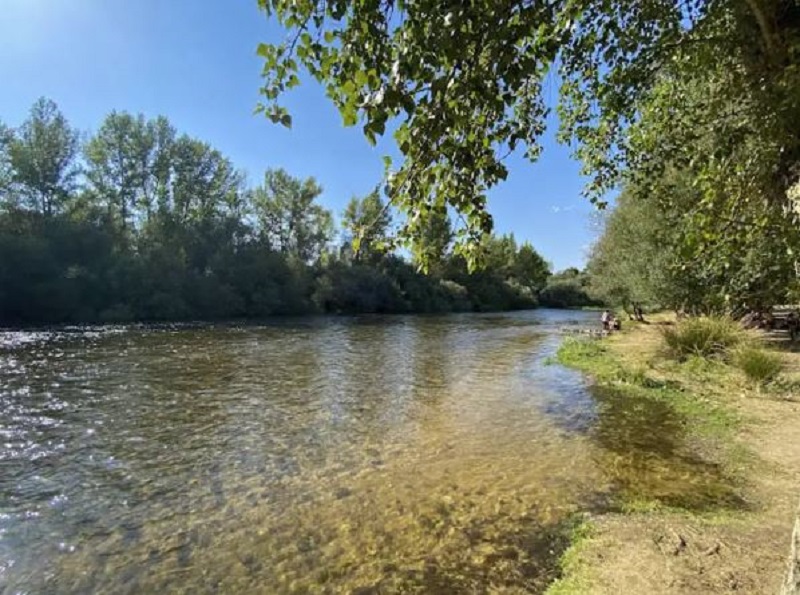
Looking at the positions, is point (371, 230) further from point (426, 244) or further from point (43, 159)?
point (43, 159)

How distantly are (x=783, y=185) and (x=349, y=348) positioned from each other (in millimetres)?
18599

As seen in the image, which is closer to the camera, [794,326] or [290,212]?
[794,326]

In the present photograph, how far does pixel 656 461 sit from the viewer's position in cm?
712

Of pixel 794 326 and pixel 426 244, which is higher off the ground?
pixel 426 244

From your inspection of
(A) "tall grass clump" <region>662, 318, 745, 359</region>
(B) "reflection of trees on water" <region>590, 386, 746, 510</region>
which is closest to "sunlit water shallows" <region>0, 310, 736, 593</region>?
(B) "reflection of trees on water" <region>590, 386, 746, 510</region>

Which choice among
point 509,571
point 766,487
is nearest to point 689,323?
point 766,487

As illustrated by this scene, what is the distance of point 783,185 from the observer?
3936mm

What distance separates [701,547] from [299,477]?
4.58 m

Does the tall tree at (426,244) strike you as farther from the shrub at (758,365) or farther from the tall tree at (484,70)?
the shrub at (758,365)

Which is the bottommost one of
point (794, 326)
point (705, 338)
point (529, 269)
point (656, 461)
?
point (656, 461)

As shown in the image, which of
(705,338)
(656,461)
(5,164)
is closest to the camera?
(656,461)

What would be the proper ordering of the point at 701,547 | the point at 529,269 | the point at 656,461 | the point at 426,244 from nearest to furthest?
the point at 426,244
the point at 701,547
the point at 656,461
the point at 529,269

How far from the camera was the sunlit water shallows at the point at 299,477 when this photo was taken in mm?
4547

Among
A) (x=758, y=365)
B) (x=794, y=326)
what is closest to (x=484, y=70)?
(x=758, y=365)
